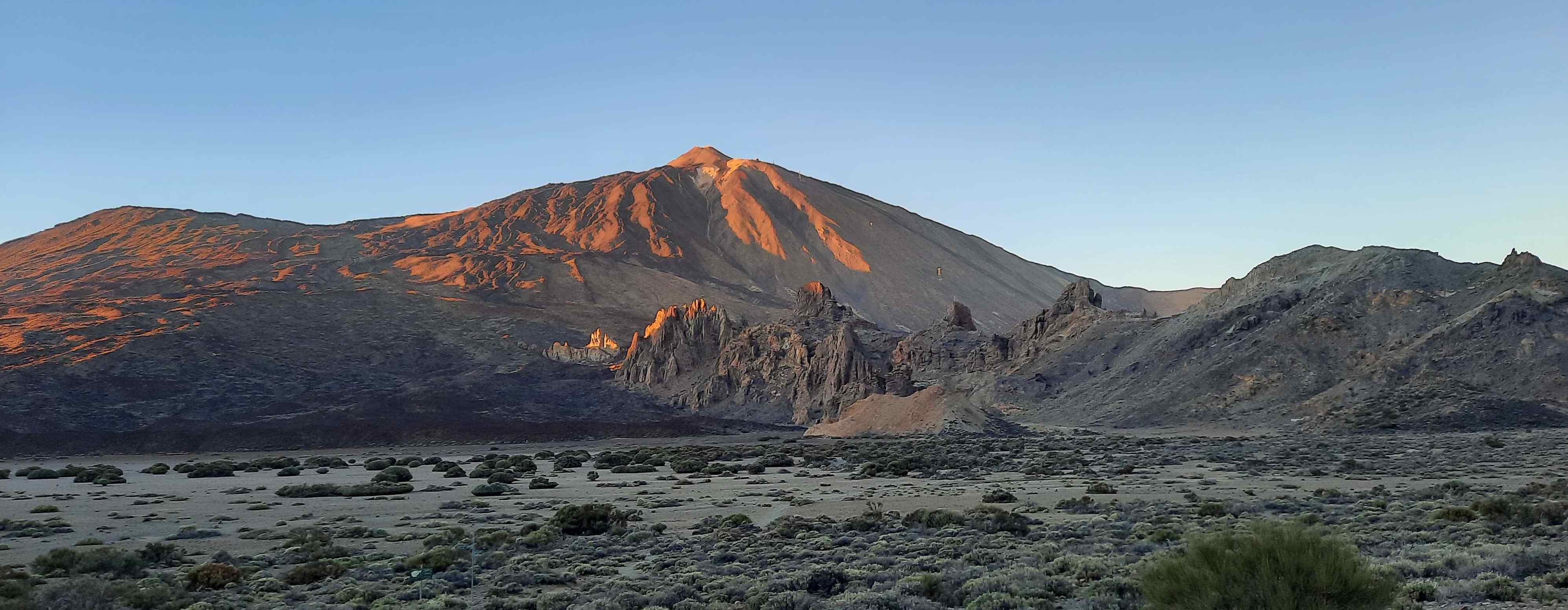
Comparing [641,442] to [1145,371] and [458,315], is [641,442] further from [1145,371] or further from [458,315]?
[458,315]

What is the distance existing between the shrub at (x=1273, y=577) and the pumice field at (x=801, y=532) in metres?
0.05

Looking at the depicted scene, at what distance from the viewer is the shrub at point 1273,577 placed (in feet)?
29.1

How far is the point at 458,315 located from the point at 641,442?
95.4m

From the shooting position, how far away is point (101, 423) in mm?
101938

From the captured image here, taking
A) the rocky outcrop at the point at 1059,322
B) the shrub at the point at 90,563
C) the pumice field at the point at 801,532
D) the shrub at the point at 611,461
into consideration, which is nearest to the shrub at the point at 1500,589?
the pumice field at the point at 801,532

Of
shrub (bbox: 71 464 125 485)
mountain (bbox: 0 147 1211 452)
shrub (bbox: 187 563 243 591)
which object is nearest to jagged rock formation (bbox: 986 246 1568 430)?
mountain (bbox: 0 147 1211 452)

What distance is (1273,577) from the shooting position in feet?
29.6

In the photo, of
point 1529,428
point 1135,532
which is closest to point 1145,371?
point 1529,428

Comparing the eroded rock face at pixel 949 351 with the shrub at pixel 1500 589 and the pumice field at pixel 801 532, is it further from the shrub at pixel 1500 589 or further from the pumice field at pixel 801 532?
the shrub at pixel 1500 589

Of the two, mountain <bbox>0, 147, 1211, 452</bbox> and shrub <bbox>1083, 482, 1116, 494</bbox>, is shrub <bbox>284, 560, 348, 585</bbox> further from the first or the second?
mountain <bbox>0, 147, 1211, 452</bbox>

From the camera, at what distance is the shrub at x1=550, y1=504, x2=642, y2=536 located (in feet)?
74.3

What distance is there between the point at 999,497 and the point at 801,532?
29.9 ft

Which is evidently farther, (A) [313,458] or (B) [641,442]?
(B) [641,442]

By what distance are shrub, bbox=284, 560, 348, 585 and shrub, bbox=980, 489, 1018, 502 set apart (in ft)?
56.4
